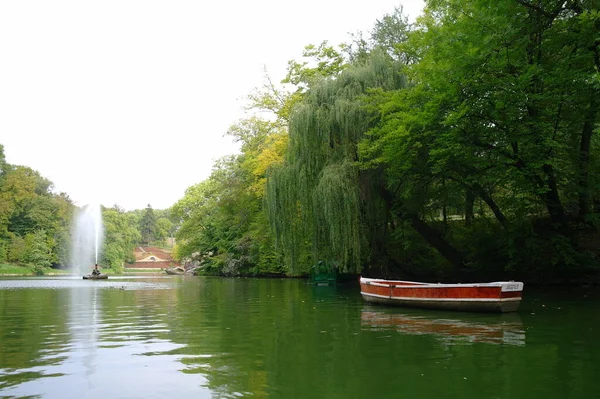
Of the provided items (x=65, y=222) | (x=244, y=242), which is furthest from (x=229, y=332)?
(x=65, y=222)

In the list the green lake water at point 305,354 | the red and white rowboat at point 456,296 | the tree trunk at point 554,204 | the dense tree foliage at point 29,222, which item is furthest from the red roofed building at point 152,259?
the green lake water at point 305,354

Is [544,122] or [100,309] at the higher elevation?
[544,122]

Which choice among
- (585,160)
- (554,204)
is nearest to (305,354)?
(554,204)

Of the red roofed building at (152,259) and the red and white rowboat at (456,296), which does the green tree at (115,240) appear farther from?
the red and white rowboat at (456,296)

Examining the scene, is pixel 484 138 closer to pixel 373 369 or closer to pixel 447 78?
pixel 447 78

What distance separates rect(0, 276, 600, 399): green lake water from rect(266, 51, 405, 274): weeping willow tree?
5.89 m

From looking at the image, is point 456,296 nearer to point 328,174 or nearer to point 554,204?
point 554,204

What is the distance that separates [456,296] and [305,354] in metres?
6.65

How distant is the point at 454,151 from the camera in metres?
16.6

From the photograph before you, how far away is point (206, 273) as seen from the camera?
58.0 metres

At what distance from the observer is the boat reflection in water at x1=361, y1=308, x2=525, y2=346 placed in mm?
9253

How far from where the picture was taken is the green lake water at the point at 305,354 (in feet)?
19.1

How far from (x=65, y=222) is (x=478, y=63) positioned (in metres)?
66.9

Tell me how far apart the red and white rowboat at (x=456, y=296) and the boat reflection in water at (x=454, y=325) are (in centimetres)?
34
